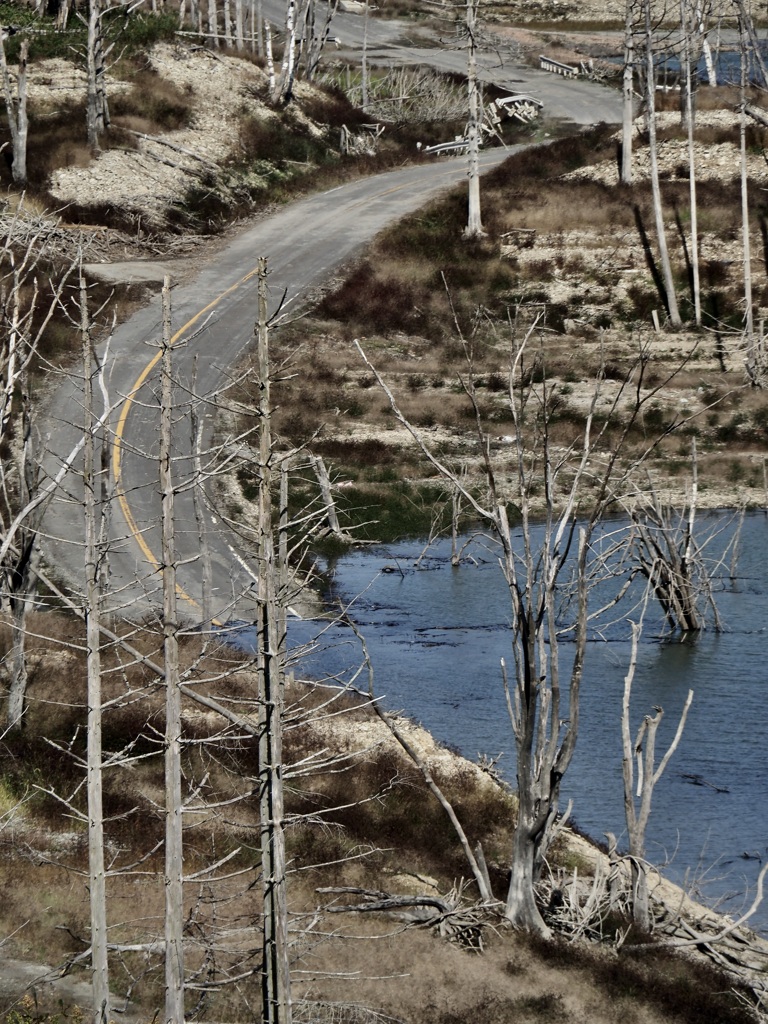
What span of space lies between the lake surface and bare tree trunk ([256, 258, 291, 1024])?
5011 mm

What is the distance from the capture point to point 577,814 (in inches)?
1024

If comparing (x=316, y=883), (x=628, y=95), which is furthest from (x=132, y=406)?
(x=628, y=95)

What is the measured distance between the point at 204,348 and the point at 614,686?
2593cm

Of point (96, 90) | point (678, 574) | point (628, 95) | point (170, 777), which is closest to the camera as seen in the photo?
point (170, 777)

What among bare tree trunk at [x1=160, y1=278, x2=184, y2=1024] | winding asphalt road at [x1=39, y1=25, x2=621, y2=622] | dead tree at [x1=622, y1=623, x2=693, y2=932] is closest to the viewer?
bare tree trunk at [x1=160, y1=278, x2=184, y2=1024]

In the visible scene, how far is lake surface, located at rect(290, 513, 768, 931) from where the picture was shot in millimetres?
24938

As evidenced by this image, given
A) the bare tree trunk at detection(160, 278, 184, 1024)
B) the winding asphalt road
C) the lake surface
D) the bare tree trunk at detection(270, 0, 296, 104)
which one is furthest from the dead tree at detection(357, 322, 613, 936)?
the bare tree trunk at detection(270, 0, 296, 104)

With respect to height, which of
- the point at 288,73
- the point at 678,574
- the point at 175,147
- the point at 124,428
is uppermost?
the point at 288,73

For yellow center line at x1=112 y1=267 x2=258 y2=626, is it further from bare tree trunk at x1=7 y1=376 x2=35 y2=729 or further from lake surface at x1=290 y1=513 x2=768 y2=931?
bare tree trunk at x1=7 y1=376 x2=35 y2=729

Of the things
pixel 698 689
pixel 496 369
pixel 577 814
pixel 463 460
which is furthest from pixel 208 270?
pixel 577 814

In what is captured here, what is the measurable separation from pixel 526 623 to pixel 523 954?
15.5 ft

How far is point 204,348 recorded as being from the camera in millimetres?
52844

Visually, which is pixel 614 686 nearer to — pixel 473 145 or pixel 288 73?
pixel 473 145

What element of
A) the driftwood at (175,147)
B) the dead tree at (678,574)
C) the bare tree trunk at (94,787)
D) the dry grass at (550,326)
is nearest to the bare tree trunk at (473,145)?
the dry grass at (550,326)
